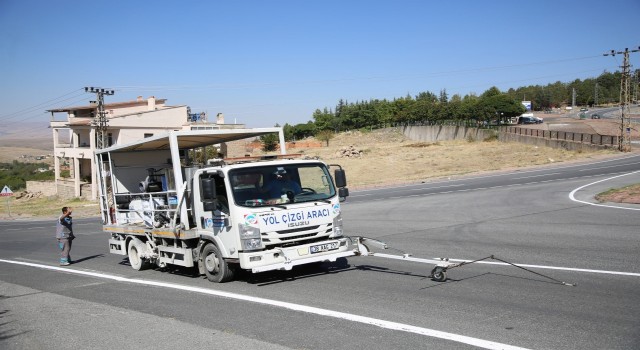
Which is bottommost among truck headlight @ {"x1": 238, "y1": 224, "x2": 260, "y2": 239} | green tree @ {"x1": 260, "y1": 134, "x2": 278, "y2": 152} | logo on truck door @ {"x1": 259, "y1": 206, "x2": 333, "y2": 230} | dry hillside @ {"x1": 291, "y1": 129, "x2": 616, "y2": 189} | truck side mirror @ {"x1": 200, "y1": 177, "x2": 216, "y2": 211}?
dry hillside @ {"x1": 291, "y1": 129, "x2": 616, "y2": 189}

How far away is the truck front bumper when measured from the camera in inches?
368

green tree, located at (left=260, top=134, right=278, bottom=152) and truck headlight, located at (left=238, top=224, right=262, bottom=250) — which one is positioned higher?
green tree, located at (left=260, top=134, right=278, bottom=152)

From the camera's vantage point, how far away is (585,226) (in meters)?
14.8

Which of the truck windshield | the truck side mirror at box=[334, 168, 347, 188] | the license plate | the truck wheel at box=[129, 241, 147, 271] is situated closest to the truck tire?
the truck wheel at box=[129, 241, 147, 271]

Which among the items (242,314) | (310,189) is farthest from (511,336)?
(310,189)

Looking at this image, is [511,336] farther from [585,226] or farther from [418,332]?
[585,226]

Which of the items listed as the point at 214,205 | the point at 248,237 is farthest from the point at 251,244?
the point at 214,205

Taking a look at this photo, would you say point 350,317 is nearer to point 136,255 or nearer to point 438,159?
point 136,255

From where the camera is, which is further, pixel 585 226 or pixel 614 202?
pixel 614 202

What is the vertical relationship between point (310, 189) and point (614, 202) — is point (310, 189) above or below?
above

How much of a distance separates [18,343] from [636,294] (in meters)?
8.10

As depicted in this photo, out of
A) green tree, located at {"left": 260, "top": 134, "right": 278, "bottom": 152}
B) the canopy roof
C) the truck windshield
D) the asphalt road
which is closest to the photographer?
the asphalt road

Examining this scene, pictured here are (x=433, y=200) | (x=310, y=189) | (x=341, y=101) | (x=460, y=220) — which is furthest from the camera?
(x=341, y=101)

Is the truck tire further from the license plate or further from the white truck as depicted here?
the license plate
